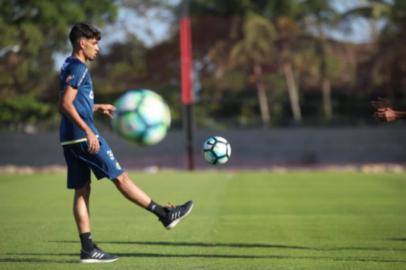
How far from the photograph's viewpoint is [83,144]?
7516mm

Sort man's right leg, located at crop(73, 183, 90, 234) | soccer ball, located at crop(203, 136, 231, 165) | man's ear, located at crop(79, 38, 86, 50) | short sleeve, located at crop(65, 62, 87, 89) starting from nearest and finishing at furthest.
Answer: short sleeve, located at crop(65, 62, 87, 89) < man's ear, located at crop(79, 38, 86, 50) < man's right leg, located at crop(73, 183, 90, 234) < soccer ball, located at crop(203, 136, 231, 165)

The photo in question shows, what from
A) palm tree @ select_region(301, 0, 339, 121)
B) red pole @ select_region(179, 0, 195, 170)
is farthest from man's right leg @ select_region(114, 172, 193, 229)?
palm tree @ select_region(301, 0, 339, 121)

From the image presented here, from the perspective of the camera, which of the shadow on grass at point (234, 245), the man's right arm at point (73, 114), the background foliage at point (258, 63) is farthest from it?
the background foliage at point (258, 63)

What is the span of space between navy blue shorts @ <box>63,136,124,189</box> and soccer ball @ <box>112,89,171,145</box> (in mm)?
389

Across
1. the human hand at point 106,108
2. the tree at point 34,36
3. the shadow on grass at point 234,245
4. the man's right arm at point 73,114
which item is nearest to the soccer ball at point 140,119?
the human hand at point 106,108

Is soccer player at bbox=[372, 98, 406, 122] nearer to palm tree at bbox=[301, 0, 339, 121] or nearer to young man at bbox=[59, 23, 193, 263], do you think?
young man at bbox=[59, 23, 193, 263]

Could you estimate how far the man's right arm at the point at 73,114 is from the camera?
7215 mm

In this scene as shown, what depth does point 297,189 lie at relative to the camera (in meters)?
19.1

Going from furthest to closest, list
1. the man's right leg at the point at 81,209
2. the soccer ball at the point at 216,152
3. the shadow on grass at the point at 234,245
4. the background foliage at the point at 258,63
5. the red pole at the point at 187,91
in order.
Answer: the background foliage at the point at 258,63 → the red pole at the point at 187,91 → the soccer ball at the point at 216,152 → the shadow on grass at the point at 234,245 → the man's right leg at the point at 81,209

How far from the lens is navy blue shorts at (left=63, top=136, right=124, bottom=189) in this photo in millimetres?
7527

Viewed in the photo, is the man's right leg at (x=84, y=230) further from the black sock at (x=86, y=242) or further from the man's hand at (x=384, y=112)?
the man's hand at (x=384, y=112)

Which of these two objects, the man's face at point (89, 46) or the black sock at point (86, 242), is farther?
the black sock at point (86, 242)

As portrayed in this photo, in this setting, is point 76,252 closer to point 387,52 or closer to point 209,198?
point 209,198

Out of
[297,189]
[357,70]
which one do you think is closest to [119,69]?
[357,70]
